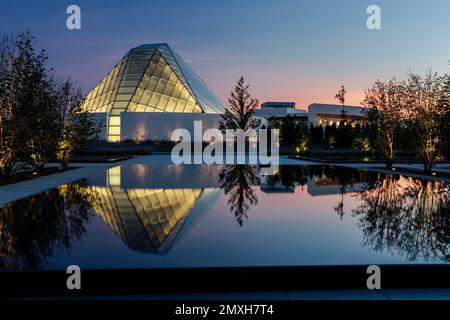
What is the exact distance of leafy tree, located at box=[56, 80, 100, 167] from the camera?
24647 millimetres

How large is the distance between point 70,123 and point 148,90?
30290 millimetres

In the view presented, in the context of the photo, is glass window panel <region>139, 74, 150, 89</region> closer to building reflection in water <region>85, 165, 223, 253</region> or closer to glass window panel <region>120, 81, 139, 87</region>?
glass window panel <region>120, 81, 139, 87</region>

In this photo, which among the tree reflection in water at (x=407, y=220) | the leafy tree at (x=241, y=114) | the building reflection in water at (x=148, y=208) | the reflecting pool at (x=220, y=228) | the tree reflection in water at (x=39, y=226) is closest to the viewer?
the reflecting pool at (x=220, y=228)

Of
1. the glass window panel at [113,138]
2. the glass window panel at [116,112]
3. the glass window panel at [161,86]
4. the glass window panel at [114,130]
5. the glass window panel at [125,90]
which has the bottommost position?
the glass window panel at [113,138]

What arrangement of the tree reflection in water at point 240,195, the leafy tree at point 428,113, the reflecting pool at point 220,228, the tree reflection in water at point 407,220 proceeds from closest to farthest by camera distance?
the reflecting pool at point 220,228, the tree reflection in water at point 407,220, the tree reflection in water at point 240,195, the leafy tree at point 428,113

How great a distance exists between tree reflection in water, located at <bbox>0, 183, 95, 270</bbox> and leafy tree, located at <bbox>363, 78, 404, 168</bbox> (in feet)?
61.2

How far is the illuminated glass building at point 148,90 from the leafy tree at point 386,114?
3072 cm

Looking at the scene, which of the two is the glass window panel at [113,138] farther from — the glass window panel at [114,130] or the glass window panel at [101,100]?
the glass window panel at [101,100]

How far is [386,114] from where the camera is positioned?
979 inches

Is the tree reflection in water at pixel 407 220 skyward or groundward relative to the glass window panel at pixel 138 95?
groundward

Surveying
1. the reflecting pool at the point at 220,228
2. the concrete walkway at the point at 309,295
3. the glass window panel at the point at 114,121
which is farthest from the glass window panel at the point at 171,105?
the concrete walkway at the point at 309,295

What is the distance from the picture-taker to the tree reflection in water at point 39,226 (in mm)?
6215

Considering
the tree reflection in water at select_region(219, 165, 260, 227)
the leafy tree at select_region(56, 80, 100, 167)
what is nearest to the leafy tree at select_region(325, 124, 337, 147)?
the leafy tree at select_region(56, 80, 100, 167)
